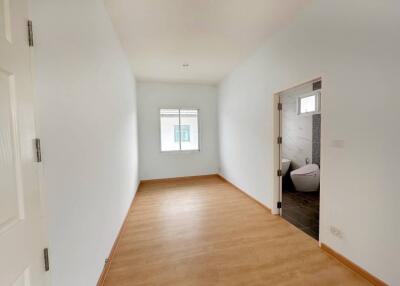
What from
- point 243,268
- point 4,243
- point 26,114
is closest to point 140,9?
point 26,114

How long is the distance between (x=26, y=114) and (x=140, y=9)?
75.9 inches

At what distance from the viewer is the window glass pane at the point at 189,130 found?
533 centimetres

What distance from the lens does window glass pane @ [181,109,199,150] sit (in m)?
5.33

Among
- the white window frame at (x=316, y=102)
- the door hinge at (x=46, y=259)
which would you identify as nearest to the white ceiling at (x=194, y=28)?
the white window frame at (x=316, y=102)

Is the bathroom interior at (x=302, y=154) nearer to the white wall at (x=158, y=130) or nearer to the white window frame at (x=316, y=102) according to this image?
the white window frame at (x=316, y=102)

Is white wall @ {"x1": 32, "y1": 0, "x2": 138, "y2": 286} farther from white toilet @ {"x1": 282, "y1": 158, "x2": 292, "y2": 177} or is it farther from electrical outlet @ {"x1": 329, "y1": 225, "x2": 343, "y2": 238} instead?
white toilet @ {"x1": 282, "y1": 158, "x2": 292, "y2": 177}

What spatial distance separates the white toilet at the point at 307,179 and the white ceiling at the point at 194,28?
2.66 metres

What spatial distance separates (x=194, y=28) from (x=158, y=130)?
3111mm

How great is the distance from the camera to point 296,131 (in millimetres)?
4695

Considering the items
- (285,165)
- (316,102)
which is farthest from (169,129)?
(316,102)

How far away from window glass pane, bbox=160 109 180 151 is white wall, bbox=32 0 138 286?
3051mm

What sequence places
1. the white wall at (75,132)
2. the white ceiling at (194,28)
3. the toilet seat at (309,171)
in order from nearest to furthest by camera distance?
the white wall at (75,132), the white ceiling at (194,28), the toilet seat at (309,171)

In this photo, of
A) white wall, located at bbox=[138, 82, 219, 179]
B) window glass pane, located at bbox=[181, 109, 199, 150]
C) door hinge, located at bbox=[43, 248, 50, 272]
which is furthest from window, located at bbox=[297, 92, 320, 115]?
door hinge, located at bbox=[43, 248, 50, 272]

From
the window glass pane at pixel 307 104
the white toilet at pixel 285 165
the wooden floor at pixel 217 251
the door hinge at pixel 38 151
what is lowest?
the wooden floor at pixel 217 251
